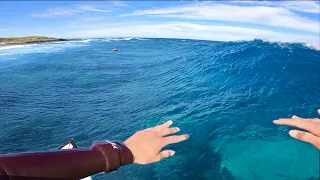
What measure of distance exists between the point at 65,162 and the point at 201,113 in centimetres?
1131

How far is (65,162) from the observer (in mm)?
2076

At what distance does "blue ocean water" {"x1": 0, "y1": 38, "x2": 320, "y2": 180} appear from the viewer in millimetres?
8508

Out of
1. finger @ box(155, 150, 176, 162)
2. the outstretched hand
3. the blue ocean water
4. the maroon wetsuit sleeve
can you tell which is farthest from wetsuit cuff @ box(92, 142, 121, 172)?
the blue ocean water

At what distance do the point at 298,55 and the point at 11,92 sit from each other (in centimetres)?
2638

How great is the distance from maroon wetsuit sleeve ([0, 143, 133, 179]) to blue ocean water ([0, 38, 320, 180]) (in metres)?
3.21

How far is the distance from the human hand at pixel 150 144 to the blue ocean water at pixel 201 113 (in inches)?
105

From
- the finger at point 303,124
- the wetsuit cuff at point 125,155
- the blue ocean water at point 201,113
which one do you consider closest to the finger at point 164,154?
the wetsuit cuff at point 125,155

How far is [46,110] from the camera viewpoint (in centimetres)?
1631

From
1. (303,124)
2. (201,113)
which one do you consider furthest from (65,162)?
(201,113)

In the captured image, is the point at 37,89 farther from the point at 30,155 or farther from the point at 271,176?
the point at 30,155

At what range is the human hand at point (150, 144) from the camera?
2453mm

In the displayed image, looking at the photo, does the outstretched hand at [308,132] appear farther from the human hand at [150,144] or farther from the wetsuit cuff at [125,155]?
the wetsuit cuff at [125,155]

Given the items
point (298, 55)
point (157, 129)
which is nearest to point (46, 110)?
point (157, 129)

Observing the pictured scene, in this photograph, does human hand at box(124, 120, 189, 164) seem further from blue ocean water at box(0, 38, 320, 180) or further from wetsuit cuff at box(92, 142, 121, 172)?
blue ocean water at box(0, 38, 320, 180)
